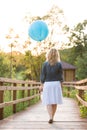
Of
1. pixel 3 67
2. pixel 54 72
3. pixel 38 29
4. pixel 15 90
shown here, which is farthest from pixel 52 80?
pixel 3 67

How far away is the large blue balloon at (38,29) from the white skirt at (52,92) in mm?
5984

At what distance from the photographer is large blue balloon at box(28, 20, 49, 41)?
14.7 metres

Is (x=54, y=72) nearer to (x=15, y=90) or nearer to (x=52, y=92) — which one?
(x=52, y=92)

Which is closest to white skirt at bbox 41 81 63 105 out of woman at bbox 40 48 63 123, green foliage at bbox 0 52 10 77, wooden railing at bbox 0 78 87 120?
woman at bbox 40 48 63 123

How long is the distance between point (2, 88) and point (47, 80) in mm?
983

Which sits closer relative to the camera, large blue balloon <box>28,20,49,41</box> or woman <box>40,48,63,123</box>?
woman <box>40,48,63,123</box>

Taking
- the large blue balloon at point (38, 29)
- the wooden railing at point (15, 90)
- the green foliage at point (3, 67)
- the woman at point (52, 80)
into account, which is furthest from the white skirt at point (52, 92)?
the green foliage at point (3, 67)

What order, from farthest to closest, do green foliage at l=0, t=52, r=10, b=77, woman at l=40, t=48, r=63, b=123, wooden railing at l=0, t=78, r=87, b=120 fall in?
green foliage at l=0, t=52, r=10, b=77
wooden railing at l=0, t=78, r=87, b=120
woman at l=40, t=48, r=63, b=123

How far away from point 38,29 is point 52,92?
6143 mm

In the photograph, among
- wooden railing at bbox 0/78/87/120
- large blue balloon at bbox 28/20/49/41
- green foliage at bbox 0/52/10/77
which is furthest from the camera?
green foliage at bbox 0/52/10/77

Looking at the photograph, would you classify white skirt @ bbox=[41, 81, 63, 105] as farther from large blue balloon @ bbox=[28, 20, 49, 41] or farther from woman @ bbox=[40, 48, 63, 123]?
large blue balloon @ bbox=[28, 20, 49, 41]

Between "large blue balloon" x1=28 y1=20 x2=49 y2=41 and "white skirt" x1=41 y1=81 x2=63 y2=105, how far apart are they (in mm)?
5984

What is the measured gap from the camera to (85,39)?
64562 mm

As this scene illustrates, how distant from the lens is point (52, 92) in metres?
8.92
